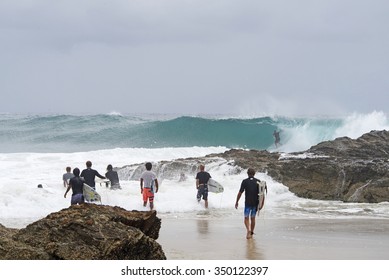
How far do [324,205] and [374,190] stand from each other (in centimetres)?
152

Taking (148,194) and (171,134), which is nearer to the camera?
(148,194)

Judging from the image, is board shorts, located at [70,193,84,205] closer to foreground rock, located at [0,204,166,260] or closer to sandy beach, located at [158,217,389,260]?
sandy beach, located at [158,217,389,260]

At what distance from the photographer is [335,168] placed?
57.1 feet

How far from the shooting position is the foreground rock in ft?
19.8

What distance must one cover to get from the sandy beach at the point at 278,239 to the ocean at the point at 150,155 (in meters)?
1.27

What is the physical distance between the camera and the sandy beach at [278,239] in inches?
339

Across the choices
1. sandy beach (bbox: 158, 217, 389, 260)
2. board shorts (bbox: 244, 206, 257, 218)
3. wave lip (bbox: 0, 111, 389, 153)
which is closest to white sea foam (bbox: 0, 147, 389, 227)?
sandy beach (bbox: 158, 217, 389, 260)

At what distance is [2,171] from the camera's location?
23844 millimetres

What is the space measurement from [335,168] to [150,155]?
542 inches

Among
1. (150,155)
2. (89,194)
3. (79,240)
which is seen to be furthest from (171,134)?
(79,240)

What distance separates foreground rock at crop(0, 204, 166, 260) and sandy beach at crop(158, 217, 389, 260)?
189cm

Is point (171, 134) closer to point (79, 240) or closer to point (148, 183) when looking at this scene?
point (148, 183)

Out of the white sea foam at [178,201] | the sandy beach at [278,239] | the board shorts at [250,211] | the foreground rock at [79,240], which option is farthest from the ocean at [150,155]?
the foreground rock at [79,240]
